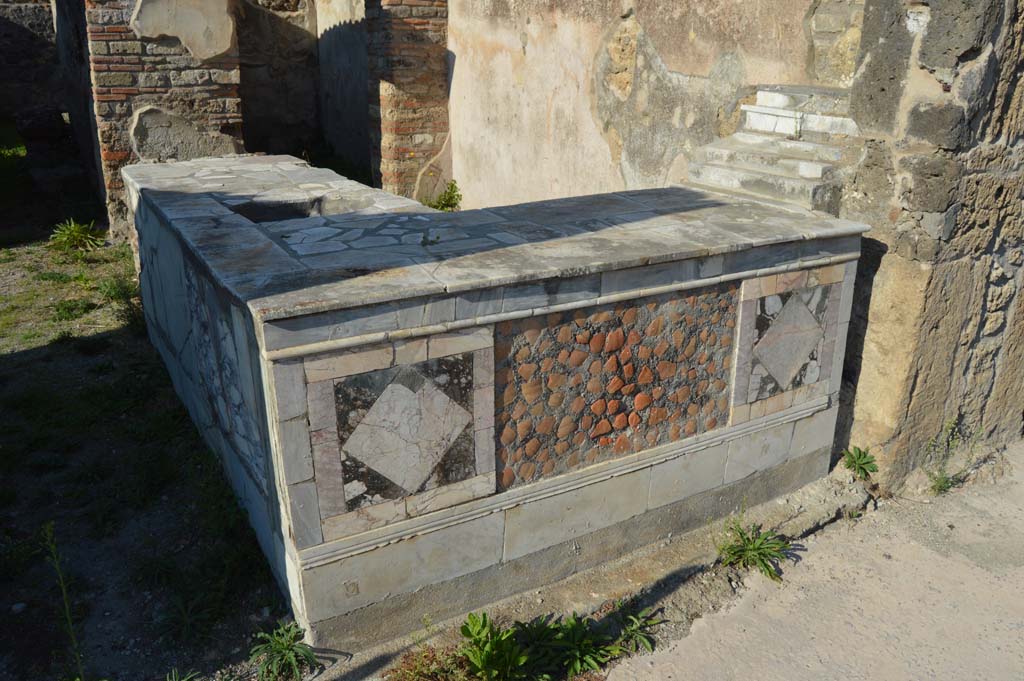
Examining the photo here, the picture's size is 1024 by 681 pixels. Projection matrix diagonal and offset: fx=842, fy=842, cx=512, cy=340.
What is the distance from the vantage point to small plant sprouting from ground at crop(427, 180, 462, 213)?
816cm

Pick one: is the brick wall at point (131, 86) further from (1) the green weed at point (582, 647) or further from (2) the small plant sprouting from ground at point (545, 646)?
(1) the green weed at point (582, 647)

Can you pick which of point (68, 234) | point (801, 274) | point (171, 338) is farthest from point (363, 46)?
point (801, 274)

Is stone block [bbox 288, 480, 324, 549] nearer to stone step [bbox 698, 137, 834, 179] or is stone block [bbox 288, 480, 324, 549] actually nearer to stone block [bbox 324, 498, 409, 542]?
stone block [bbox 324, 498, 409, 542]

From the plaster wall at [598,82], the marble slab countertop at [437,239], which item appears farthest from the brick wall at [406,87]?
the marble slab countertop at [437,239]

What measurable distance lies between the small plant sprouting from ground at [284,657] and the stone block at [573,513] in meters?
0.74

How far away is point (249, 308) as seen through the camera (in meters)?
2.37

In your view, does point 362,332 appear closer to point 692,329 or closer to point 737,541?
point 692,329

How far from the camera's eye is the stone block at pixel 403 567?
2.63m

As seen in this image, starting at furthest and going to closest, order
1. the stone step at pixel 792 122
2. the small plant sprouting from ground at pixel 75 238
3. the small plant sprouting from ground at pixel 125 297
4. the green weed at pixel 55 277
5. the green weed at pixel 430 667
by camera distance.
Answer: the small plant sprouting from ground at pixel 75 238, the green weed at pixel 55 277, the small plant sprouting from ground at pixel 125 297, the stone step at pixel 792 122, the green weed at pixel 430 667

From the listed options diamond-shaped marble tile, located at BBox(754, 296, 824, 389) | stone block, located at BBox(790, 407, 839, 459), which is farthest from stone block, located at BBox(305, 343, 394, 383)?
stone block, located at BBox(790, 407, 839, 459)

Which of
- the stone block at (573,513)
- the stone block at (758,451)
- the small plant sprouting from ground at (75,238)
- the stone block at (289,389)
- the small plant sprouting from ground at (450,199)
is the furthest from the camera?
the small plant sprouting from ground at (450,199)

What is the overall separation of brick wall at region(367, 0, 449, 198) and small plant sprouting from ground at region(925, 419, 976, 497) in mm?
5391

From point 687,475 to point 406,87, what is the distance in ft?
18.4

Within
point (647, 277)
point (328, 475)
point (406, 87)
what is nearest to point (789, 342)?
point (647, 277)
